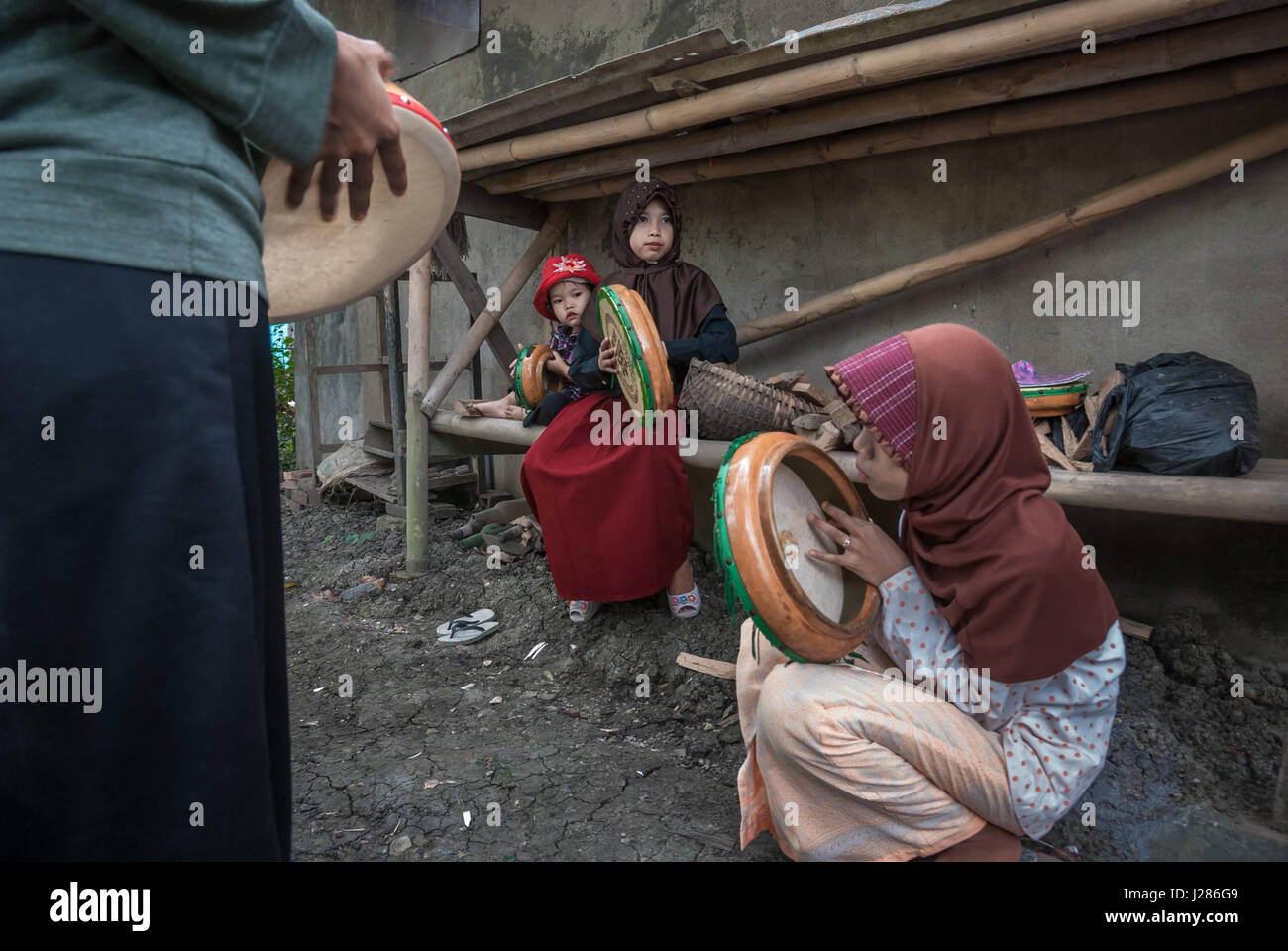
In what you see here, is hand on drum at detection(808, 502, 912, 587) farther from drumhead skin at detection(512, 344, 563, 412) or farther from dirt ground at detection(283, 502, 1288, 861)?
drumhead skin at detection(512, 344, 563, 412)

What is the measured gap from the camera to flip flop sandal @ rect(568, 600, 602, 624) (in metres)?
4.09

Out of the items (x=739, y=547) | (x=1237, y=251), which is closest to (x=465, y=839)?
(x=739, y=547)

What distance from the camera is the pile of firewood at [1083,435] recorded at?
8.63 ft

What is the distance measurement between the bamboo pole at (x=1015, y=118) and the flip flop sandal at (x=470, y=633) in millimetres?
2636

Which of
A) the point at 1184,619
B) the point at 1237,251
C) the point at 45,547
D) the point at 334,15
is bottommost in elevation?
the point at 1184,619

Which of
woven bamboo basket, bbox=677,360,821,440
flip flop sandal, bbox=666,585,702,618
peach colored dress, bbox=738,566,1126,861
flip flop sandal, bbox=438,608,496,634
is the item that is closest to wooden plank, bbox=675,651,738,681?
flip flop sandal, bbox=666,585,702,618

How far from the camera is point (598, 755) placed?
2.98m

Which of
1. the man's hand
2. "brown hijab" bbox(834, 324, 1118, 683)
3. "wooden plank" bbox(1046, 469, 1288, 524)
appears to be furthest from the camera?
"wooden plank" bbox(1046, 469, 1288, 524)

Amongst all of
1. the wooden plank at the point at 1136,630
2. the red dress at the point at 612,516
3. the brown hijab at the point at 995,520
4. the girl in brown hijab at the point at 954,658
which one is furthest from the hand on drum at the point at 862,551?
the wooden plank at the point at 1136,630

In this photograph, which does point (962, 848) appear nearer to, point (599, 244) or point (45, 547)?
point (45, 547)

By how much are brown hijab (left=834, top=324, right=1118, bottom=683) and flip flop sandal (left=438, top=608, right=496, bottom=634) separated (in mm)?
3077

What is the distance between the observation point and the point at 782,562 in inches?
68.1

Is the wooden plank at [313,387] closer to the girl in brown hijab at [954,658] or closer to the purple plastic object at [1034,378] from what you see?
the purple plastic object at [1034,378]

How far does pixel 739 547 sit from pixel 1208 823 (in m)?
1.68
